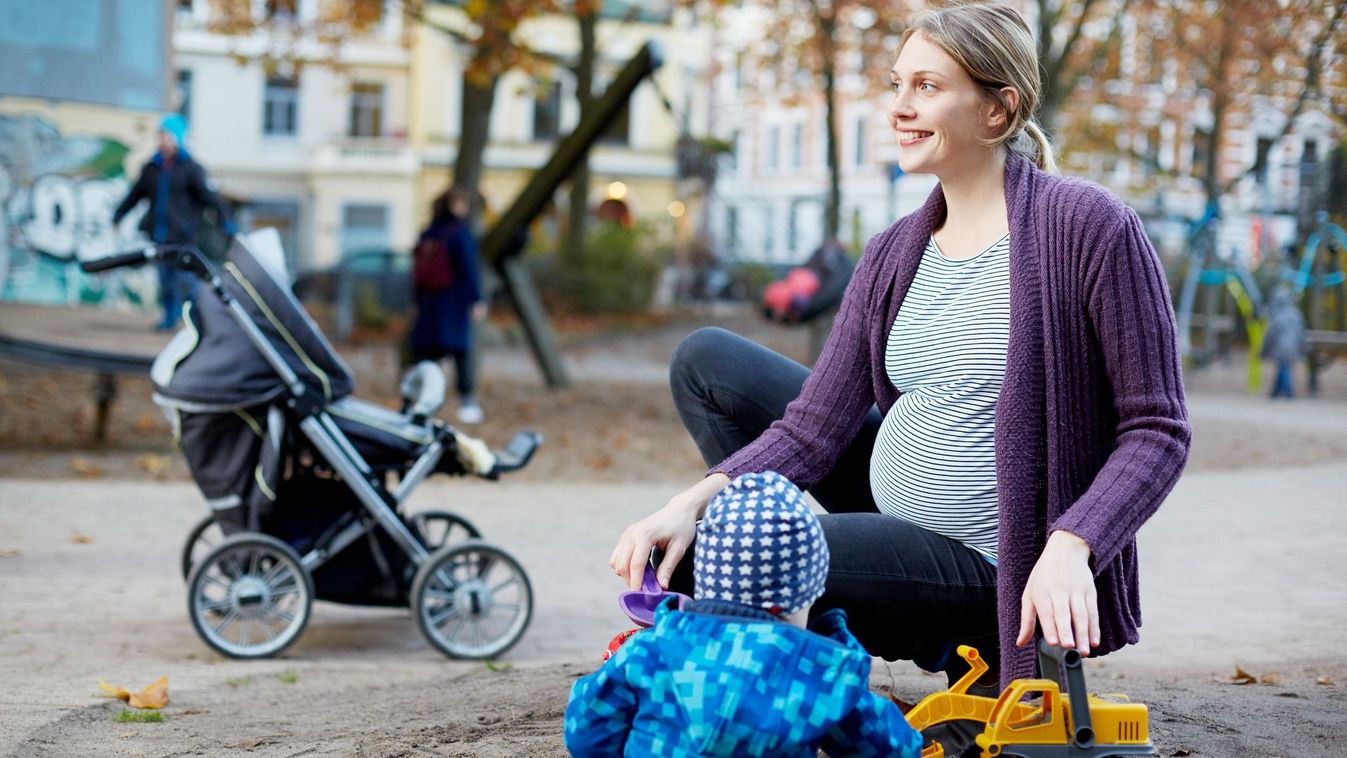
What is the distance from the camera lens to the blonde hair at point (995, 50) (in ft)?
9.50

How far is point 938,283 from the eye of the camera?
3.06m

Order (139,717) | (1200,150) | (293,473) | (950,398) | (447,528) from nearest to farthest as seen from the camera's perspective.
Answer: (950,398)
(139,717)
(293,473)
(447,528)
(1200,150)

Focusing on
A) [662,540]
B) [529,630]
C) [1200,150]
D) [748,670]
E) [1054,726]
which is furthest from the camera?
[1200,150]

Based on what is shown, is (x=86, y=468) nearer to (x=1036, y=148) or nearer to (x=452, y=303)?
(x=452, y=303)

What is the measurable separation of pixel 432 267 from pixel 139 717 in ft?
29.2

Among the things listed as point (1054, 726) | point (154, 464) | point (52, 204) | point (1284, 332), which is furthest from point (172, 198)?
point (1284, 332)

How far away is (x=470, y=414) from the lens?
12.8 metres

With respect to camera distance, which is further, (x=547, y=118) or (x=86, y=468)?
(x=547, y=118)

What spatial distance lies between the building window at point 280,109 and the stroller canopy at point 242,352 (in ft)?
137

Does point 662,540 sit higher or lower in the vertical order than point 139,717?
higher

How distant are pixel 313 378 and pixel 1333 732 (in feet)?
11.6

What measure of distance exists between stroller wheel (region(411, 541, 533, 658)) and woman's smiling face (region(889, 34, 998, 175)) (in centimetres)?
295

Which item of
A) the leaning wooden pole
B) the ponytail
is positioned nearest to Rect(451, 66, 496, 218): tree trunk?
the leaning wooden pole

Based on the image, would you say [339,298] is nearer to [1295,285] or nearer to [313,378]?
[1295,285]
